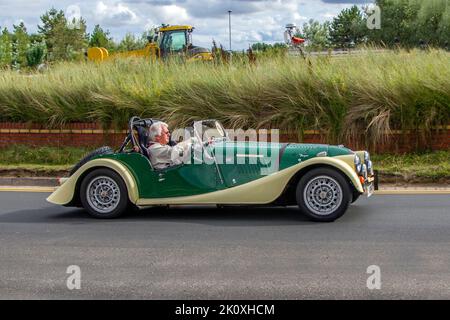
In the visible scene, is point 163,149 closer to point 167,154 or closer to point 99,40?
point 167,154

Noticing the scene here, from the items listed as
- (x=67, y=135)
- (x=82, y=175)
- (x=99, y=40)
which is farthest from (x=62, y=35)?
(x=82, y=175)

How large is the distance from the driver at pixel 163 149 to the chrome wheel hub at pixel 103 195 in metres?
0.63

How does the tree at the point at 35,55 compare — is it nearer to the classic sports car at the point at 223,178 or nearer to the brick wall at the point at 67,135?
the brick wall at the point at 67,135

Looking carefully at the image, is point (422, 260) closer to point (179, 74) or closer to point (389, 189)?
point (389, 189)

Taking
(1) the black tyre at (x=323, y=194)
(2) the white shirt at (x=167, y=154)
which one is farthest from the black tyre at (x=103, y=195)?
(1) the black tyre at (x=323, y=194)

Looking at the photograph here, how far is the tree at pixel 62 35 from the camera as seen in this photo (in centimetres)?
4659

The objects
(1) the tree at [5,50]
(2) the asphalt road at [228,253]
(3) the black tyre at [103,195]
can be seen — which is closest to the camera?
(2) the asphalt road at [228,253]

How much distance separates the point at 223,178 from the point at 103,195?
1.62 meters

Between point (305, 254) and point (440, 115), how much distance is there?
743 cm

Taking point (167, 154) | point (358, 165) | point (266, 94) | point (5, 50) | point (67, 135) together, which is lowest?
point (358, 165)

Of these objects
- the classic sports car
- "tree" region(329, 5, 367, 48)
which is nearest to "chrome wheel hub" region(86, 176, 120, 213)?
the classic sports car

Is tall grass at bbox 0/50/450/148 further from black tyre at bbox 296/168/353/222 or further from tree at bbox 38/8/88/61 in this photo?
tree at bbox 38/8/88/61

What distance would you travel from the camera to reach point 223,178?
9906 mm
